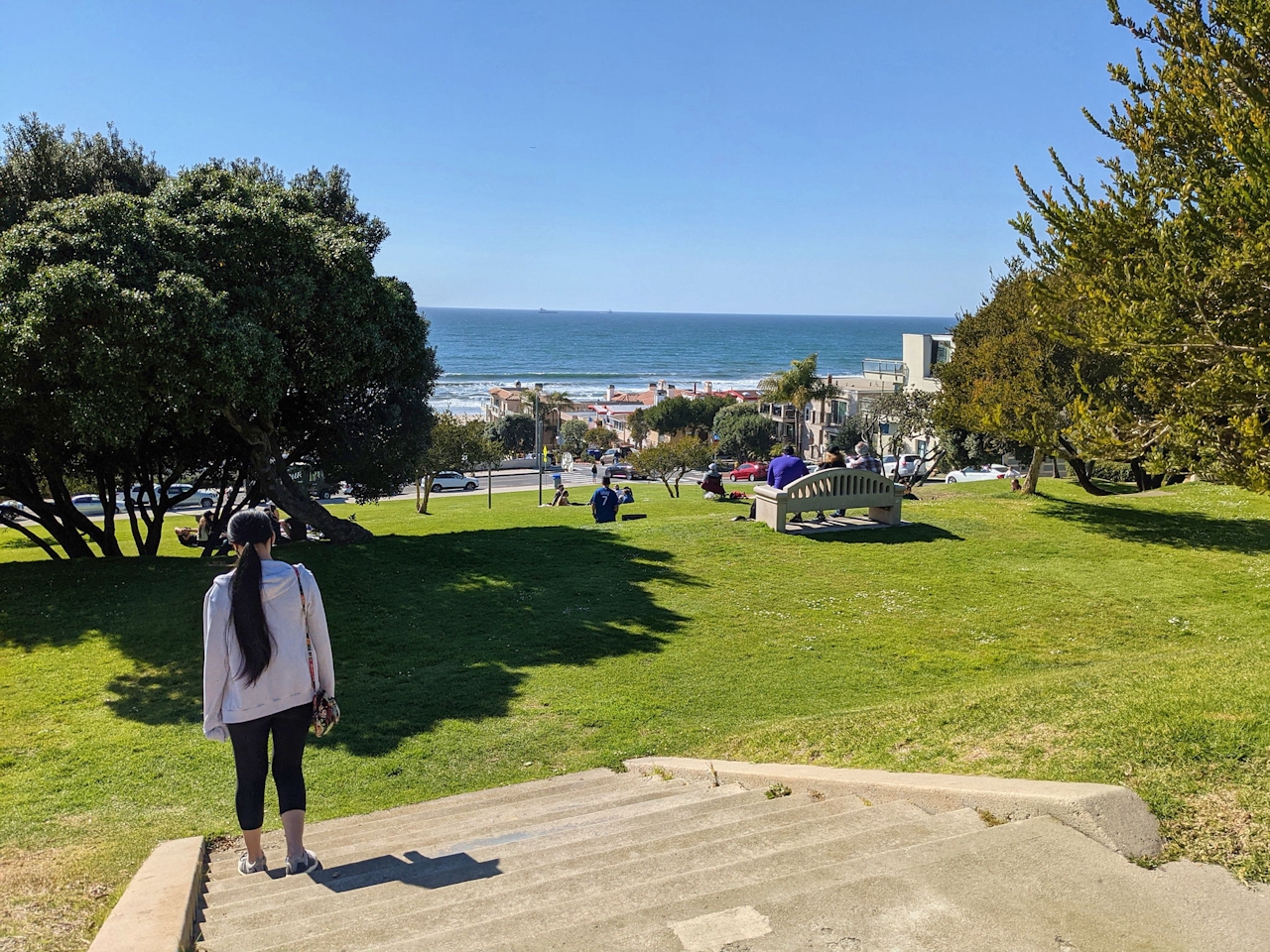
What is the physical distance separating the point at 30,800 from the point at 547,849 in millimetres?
4119

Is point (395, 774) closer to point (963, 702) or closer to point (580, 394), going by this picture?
point (963, 702)

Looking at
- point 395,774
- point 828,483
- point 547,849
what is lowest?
point 395,774

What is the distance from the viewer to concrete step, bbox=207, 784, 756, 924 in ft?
15.0

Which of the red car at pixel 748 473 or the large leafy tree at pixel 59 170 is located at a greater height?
the large leafy tree at pixel 59 170

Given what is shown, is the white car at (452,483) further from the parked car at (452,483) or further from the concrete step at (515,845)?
the concrete step at (515,845)

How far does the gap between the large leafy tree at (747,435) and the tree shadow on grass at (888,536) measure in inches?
2675

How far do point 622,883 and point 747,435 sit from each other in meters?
80.7

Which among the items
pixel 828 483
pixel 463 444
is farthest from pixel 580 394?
pixel 828 483

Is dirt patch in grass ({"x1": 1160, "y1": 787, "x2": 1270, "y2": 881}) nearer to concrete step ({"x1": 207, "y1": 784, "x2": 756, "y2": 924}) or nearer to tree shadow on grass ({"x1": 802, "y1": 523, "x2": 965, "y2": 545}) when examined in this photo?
concrete step ({"x1": 207, "y1": 784, "x2": 756, "y2": 924})

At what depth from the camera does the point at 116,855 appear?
531 centimetres

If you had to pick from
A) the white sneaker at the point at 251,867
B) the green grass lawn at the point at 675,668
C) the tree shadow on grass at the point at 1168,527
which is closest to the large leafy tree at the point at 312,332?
the green grass lawn at the point at 675,668

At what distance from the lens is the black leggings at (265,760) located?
4.81 meters

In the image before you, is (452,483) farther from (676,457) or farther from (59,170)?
(59,170)

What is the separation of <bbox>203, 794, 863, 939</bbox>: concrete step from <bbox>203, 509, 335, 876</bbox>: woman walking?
397mm
